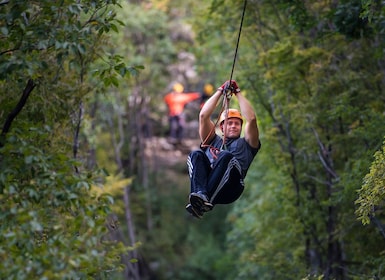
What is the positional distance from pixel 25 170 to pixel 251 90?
378 inches

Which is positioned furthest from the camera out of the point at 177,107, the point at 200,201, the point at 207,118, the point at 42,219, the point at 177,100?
the point at 177,107

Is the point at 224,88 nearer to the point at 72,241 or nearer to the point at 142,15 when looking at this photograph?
the point at 72,241

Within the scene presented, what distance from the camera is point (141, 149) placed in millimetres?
28562

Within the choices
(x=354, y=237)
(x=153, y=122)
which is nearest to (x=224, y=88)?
(x=354, y=237)

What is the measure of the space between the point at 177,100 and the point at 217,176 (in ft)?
62.5

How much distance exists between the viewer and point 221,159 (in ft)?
30.8

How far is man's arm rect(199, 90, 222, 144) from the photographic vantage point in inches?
392

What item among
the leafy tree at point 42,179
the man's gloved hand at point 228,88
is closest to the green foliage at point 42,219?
the leafy tree at point 42,179

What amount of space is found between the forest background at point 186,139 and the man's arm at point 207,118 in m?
0.99

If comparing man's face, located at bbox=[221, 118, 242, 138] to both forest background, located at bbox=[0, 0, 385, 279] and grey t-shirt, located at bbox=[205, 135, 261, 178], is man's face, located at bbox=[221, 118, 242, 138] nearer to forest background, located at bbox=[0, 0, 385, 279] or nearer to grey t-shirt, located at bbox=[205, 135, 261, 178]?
grey t-shirt, located at bbox=[205, 135, 261, 178]

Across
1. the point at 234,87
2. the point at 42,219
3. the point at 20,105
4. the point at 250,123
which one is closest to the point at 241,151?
the point at 250,123

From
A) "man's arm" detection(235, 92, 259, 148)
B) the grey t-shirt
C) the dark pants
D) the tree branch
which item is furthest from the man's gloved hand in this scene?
the tree branch

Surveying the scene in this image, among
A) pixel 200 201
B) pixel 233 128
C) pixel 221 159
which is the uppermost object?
pixel 233 128

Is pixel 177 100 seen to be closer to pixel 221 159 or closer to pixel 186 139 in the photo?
pixel 186 139
